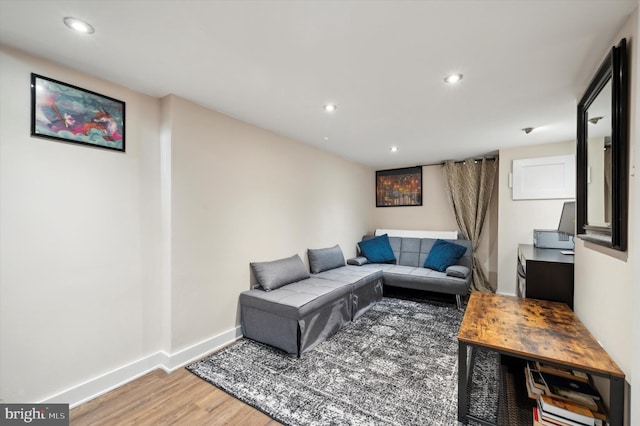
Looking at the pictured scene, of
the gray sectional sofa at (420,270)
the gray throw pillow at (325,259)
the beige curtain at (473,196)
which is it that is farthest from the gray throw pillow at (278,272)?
the beige curtain at (473,196)

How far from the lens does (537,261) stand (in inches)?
83.7

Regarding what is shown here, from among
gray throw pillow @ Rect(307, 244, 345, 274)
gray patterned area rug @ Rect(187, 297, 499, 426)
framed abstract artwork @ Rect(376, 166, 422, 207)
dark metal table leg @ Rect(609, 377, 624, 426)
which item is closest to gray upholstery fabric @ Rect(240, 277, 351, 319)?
gray patterned area rug @ Rect(187, 297, 499, 426)

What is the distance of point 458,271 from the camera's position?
3785mm

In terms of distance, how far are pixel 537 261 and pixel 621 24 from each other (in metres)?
1.55

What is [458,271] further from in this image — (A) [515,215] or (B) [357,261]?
(B) [357,261]

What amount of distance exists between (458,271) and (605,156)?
2603 mm

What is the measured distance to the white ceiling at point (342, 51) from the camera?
4.36ft

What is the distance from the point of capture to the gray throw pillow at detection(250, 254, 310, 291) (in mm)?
2912

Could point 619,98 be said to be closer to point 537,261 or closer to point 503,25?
point 503,25

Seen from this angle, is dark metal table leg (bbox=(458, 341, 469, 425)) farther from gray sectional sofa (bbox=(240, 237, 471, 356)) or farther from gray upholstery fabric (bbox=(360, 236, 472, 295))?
gray upholstery fabric (bbox=(360, 236, 472, 295))

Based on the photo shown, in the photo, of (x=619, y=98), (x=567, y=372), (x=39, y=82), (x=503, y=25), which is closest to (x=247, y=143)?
(x=39, y=82)

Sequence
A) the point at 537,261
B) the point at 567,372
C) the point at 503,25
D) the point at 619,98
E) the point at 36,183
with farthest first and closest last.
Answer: the point at 537,261 < the point at 36,183 < the point at 567,372 < the point at 503,25 < the point at 619,98

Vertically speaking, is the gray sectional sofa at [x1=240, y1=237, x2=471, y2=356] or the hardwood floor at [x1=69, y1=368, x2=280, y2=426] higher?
the gray sectional sofa at [x1=240, y1=237, x2=471, y2=356]

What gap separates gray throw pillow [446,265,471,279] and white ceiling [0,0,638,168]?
206 cm
